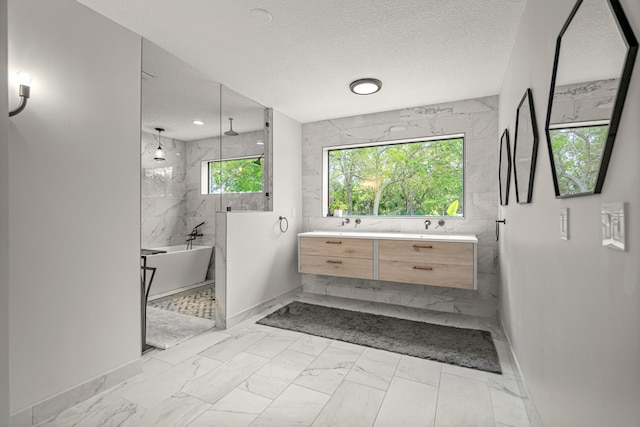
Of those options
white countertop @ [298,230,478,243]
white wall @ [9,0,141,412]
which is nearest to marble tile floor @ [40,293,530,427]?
white wall @ [9,0,141,412]

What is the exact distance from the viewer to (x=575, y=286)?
3.48ft

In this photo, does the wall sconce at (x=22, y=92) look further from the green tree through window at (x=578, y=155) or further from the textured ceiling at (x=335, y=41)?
the green tree through window at (x=578, y=155)

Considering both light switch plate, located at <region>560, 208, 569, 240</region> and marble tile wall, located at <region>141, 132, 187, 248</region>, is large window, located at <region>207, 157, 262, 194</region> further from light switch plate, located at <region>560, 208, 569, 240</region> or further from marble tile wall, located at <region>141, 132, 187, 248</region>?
light switch plate, located at <region>560, 208, 569, 240</region>

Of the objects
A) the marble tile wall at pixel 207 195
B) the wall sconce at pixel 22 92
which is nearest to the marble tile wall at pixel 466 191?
the marble tile wall at pixel 207 195

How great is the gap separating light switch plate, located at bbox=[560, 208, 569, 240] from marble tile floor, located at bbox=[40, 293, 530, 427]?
1195mm

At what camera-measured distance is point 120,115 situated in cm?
209

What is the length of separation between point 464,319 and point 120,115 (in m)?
3.72

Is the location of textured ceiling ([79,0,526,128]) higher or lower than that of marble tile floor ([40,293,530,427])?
higher

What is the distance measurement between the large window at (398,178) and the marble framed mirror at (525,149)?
1588 mm

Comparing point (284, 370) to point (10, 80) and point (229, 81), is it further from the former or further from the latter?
point (229, 81)

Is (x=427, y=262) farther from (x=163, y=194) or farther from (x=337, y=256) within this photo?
Answer: (x=163, y=194)

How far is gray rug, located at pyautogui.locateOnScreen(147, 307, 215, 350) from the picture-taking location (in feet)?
8.95

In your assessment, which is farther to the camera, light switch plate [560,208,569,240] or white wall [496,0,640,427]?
light switch plate [560,208,569,240]

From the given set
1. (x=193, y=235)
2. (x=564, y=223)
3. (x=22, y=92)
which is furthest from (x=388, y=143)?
(x=22, y=92)
